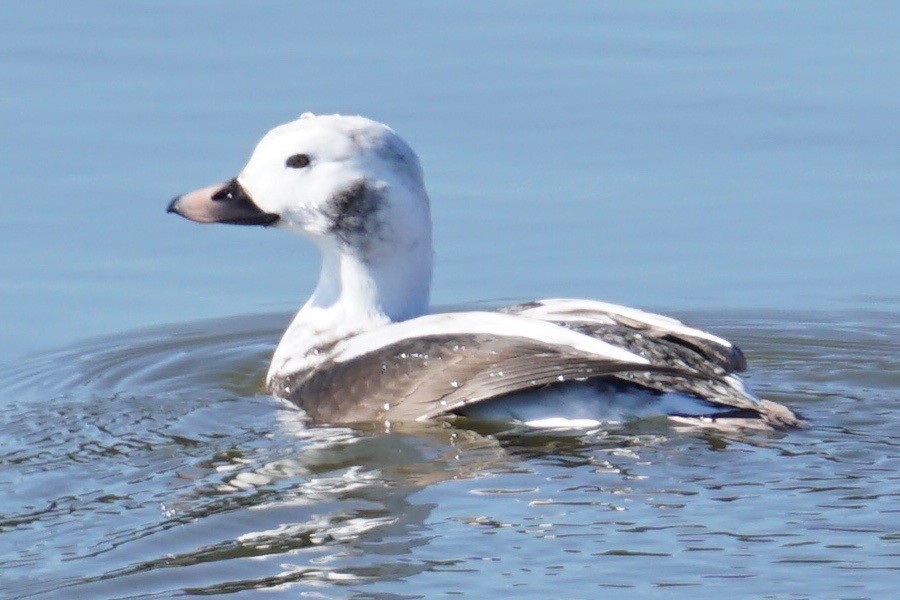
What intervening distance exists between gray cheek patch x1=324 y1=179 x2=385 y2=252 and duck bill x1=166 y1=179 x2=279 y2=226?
1.01 feet

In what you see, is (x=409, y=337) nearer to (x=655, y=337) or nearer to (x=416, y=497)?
(x=655, y=337)

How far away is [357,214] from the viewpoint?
8.93m

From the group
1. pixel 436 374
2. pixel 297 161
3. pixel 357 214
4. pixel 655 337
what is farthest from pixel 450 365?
pixel 297 161

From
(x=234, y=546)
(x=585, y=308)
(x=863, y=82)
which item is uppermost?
(x=863, y=82)

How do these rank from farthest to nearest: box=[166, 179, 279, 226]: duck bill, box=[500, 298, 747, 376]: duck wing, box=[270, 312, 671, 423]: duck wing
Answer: box=[166, 179, 279, 226]: duck bill < box=[500, 298, 747, 376]: duck wing < box=[270, 312, 671, 423]: duck wing

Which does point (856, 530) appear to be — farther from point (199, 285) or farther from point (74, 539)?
point (199, 285)

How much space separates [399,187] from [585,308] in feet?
3.08

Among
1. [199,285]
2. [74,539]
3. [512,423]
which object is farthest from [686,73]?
[74,539]

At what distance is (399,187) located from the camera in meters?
8.88

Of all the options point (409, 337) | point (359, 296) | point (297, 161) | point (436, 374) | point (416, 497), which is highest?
point (297, 161)

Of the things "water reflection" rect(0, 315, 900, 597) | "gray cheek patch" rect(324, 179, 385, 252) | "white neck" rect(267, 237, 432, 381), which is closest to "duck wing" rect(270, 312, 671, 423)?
"water reflection" rect(0, 315, 900, 597)

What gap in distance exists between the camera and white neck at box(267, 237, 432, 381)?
355 inches

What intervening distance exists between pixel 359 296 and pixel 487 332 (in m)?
1.00

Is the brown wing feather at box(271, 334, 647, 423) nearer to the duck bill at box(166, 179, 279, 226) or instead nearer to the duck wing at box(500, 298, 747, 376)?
the duck wing at box(500, 298, 747, 376)
